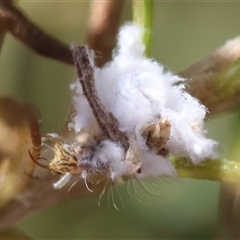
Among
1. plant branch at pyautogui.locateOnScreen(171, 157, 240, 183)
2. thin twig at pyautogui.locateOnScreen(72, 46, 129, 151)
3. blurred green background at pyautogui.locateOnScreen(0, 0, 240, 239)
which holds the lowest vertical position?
thin twig at pyautogui.locateOnScreen(72, 46, 129, 151)

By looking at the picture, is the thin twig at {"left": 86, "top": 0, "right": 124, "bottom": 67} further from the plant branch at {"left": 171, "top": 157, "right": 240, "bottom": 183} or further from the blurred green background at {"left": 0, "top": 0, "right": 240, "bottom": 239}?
the plant branch at {"left": 171, "top": 157, "right": 240, "bottom": 183}

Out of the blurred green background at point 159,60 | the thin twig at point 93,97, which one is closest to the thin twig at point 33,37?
the blurred green background at point 159,60

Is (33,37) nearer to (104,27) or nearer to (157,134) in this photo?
(104,27)

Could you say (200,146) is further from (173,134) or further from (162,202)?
(162,202)

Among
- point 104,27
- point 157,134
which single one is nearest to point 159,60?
point 104,27

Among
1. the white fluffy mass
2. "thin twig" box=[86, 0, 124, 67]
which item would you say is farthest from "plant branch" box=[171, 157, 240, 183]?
"thin twig" box=[86, 0, 124, 67]
